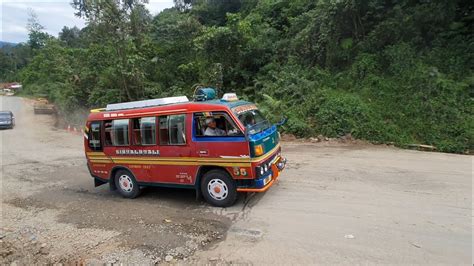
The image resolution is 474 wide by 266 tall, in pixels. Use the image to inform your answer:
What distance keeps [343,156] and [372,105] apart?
3850 mm

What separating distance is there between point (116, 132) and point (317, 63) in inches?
493

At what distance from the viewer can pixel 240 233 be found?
19.8 feet

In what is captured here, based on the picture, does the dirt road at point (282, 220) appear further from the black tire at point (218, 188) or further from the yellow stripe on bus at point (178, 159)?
the yellow stripe on bus at point (178, 159)

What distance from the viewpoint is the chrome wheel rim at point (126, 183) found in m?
8.43

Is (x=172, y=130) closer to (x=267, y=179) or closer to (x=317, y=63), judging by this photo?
(x=267, y=179)

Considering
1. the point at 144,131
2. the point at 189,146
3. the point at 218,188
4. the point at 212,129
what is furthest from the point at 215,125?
the point at 144,131

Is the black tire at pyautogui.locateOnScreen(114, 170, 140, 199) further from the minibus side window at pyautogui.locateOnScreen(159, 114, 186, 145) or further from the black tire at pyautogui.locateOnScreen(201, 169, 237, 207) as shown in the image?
the black tire at pyautogui.locateOnScreen(201, 169, 237, 207)

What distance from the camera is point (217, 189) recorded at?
723 cm

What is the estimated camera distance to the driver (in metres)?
7.06

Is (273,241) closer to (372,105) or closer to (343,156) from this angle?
(343,156)

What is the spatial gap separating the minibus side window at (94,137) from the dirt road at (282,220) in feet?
4.34

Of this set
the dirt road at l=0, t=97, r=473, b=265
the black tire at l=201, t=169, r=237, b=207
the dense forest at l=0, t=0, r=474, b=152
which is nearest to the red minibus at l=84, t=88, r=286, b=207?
the black tire at l=201, t=169, r=237, b=207

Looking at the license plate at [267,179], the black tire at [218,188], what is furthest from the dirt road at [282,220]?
the license plate at [267,179]

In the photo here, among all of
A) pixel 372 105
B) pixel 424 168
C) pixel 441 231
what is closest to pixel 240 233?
pixel 441 231
